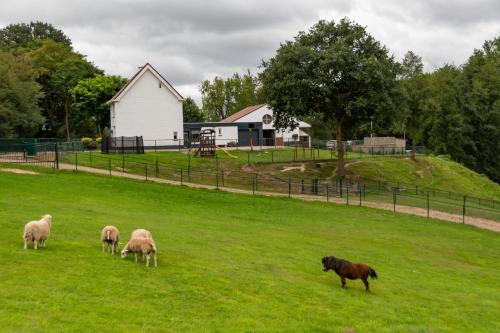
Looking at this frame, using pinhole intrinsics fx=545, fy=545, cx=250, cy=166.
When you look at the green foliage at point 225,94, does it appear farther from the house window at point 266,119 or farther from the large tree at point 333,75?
the large tree at point 333,75

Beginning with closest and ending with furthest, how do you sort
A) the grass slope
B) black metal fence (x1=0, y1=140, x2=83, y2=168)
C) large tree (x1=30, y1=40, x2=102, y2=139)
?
black metal fence (x1=0, y1=140, x2=83, y2=168)
the grass slope
large tree (x1=30, y1=40, x2=102, y2=139)

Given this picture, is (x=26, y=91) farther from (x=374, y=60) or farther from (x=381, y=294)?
(x=381, y=294)

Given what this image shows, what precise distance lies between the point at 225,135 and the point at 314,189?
123 ft

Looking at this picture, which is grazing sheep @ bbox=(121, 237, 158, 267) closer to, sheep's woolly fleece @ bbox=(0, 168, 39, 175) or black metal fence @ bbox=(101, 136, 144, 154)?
sheep's woolly fleece @ bbox=(0, 168, 39, 175)

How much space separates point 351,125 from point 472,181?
20.9 m

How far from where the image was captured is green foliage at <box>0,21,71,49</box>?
109894 mm

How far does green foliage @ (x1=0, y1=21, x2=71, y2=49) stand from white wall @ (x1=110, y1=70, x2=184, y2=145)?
5139 cm

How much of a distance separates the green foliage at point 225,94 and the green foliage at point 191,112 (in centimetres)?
548

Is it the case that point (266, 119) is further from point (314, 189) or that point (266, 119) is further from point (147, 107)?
point (314, 189)

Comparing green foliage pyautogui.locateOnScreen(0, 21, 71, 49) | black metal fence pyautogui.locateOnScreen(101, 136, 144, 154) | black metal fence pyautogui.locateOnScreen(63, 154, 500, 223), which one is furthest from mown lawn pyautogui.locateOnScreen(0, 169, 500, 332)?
green foliage pyautogui.locateOnScreen(0, 21, 71, 49)

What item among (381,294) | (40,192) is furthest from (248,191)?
(381,294)

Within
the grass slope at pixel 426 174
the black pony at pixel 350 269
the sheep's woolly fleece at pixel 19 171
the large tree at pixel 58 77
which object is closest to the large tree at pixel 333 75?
the grass slope at pixel 426 174

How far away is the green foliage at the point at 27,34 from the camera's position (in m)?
110

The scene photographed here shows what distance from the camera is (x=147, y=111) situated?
2606 inches
